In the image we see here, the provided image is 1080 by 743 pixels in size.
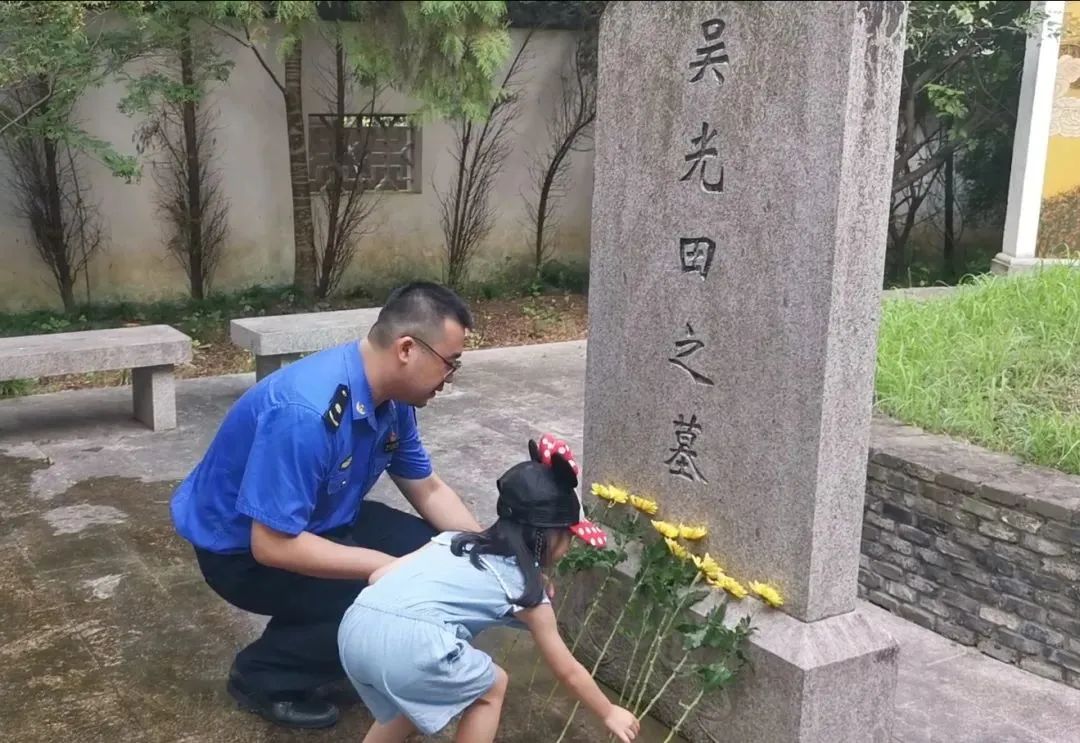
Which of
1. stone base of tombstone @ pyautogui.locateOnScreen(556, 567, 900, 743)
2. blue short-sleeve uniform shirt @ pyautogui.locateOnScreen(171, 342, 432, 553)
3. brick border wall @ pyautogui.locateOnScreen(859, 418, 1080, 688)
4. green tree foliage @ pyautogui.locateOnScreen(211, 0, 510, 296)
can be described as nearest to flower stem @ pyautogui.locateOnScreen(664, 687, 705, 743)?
stone base of tombstone @ pyautogui.locateOnScreen(556, 567, 900, 743)

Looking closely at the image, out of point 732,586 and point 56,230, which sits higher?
point 56,230

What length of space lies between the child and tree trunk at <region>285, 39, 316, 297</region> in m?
6.70

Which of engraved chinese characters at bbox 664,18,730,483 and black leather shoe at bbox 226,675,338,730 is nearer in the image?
engraved chinese characters at bbox 664,18,730,483

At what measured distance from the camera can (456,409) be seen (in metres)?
6.41

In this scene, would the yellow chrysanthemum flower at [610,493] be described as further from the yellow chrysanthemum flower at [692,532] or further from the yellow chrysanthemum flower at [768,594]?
the yellow chrysanthemum flower at [768,594]

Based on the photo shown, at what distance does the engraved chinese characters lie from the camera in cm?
277

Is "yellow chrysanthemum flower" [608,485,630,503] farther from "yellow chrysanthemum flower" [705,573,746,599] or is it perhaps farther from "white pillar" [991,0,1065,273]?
"white pillar" [991,0,1065,273]

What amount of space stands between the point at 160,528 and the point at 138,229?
4.80 m

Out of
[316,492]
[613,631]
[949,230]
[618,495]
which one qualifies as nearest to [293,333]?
[618,495]

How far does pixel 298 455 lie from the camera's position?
2564mm

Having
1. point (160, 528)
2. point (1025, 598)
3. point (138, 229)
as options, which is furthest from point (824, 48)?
point (138, 229)

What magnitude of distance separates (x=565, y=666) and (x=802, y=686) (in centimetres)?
63

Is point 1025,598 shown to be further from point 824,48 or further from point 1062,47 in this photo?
point 1062,47

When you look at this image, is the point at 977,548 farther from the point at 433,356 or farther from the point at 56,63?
the point at 56,63
